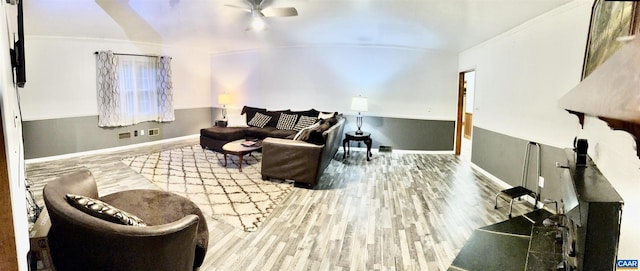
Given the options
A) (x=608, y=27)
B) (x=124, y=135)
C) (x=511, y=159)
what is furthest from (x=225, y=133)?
(x=608, y=27)

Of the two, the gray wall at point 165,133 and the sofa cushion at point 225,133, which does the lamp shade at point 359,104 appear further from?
the sofa cushion at point 225,133

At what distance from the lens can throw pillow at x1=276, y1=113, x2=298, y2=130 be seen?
21.9 feet

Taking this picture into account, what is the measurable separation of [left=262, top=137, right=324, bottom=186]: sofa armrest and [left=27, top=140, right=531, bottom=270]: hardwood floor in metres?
0.28

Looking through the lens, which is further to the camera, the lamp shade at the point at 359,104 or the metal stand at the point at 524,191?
the lamp shade at the point at 359,104

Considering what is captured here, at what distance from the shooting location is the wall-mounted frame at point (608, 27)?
4.42ft

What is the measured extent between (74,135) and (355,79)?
5.65 meters

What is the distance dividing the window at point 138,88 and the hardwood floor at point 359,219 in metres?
1.51

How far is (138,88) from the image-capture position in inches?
264

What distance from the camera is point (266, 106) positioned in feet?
25.5

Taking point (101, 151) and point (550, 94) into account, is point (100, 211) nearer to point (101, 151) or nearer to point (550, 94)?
point (550, 94)

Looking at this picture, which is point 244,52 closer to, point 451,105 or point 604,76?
point 451,105

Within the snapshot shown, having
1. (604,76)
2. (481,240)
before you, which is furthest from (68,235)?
(481,240)

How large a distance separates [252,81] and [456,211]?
5860mm

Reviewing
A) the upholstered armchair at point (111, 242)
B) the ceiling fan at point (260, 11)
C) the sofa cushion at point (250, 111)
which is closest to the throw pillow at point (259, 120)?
the sofa cushion at point (250, 111)
